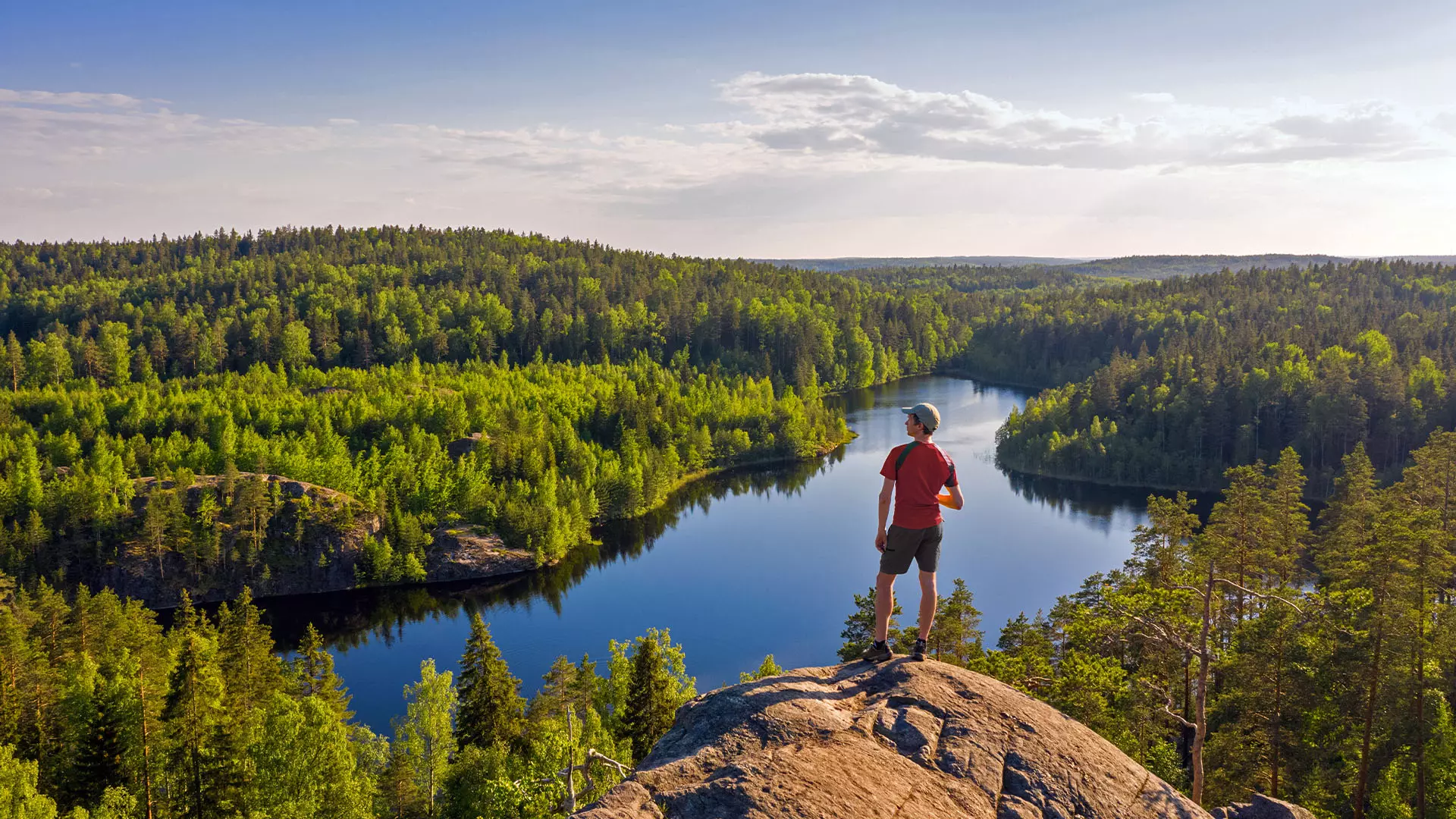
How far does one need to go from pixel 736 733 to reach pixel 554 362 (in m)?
141

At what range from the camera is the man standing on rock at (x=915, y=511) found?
10.6 meters

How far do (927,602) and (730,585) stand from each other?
56.3 metres

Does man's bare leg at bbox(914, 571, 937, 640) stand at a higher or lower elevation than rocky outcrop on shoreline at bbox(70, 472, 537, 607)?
higher

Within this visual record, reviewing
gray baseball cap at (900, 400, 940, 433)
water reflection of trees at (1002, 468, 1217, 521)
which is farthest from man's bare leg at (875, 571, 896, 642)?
water reflection of trees at (1002, 468, 1217, 521)

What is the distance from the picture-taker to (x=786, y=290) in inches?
7628

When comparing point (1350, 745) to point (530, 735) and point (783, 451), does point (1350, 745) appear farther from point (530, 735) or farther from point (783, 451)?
point (783, 451)

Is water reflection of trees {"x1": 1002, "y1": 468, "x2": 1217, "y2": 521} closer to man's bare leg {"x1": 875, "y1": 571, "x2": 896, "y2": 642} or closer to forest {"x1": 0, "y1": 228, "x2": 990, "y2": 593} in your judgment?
forest {"x1": 0, "y1": 228, "x2": 990, "y2": 593}

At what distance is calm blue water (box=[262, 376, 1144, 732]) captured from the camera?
2169 inches

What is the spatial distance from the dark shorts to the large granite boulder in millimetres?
1180

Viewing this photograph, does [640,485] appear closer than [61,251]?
Yes

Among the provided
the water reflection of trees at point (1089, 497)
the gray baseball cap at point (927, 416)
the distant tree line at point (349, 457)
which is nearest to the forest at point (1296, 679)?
the gray baseball cap at point (927, 416)

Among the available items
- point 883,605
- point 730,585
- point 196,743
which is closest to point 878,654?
point 883,605

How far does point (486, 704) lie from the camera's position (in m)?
32.4

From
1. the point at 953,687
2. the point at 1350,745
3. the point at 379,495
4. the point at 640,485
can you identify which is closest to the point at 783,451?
the point at 640,485
